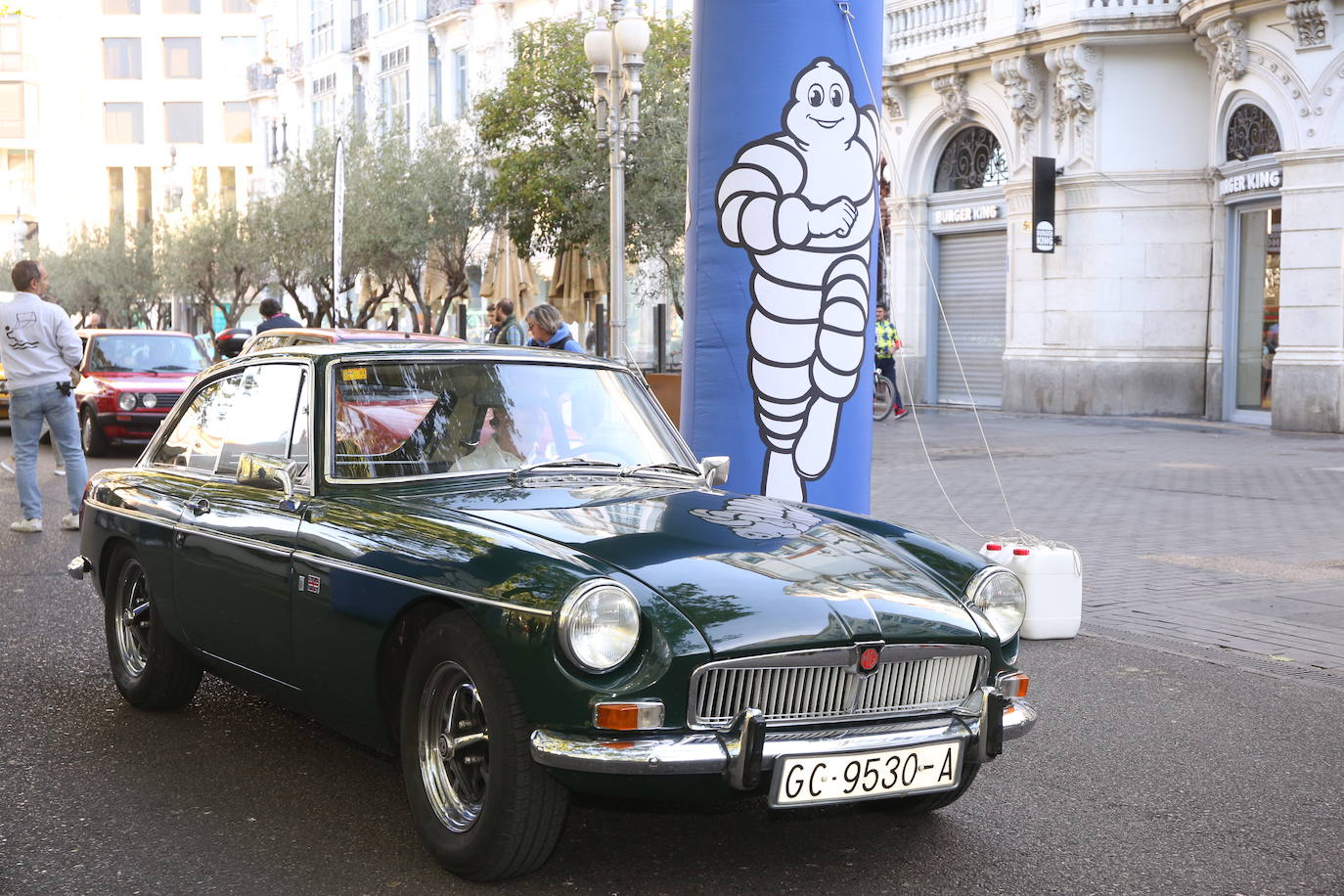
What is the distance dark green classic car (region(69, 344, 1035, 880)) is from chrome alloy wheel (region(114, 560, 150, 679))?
0.20 metres

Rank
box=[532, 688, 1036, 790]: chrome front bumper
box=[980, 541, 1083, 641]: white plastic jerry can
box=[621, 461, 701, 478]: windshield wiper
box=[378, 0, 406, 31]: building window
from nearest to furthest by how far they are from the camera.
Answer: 1. box=[532, 688, 1036, 790]: chrome front bumper
2. box=[621, 461, 701, 478]: windshield wiper
3. box=[980, 541, 1083, 641]: white plastic jerry can
4. box=[378, 0, 406, 31]: building window

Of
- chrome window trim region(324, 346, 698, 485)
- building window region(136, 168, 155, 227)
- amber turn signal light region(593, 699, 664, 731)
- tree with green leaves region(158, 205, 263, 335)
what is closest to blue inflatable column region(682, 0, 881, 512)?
chrome window trim region(324, 346, 698, 485)

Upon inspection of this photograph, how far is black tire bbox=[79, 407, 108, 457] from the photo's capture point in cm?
1811

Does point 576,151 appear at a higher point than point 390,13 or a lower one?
lower

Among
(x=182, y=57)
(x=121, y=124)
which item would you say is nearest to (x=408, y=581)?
(x=182, y=57)

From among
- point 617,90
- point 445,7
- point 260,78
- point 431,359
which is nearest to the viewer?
point 431,359

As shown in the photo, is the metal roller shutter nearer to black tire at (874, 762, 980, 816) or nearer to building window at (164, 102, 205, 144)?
black tire at (874, 762, 980, 816)

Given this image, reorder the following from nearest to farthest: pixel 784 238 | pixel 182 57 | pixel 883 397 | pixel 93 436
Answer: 1. pixel 784 238
2. pixel 93 436
3. pixel 883 397
4. pixel 182 57

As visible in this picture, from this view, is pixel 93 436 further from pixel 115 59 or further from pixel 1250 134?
pixel 115 59

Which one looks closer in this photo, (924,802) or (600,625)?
(600,625)

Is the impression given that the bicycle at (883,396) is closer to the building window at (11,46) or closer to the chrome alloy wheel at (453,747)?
the chrome alloy wheel at (453,747)

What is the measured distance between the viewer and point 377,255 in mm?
34500

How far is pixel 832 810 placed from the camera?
4.75 meters

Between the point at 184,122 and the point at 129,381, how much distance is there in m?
76.5
